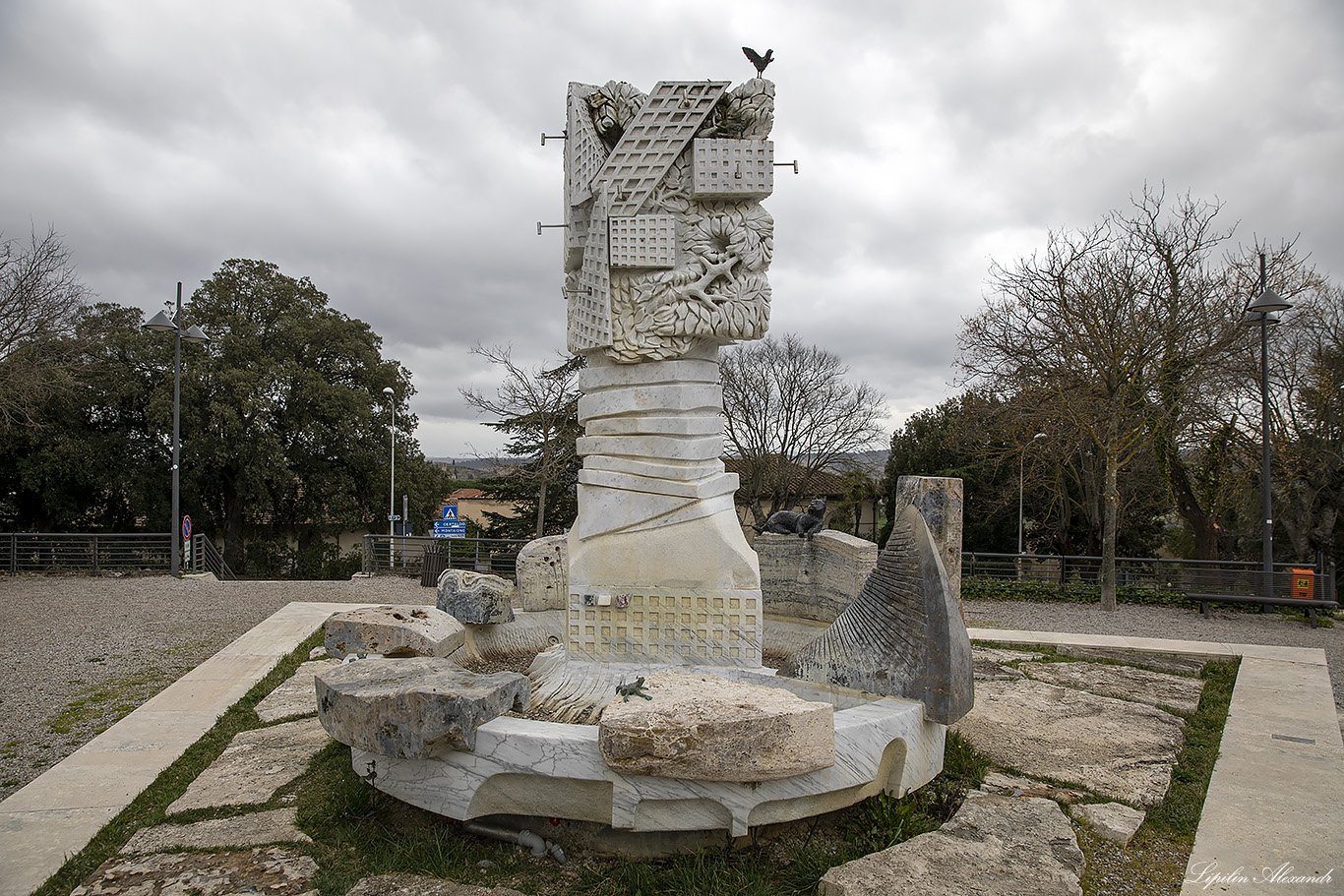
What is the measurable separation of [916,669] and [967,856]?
0.83 m

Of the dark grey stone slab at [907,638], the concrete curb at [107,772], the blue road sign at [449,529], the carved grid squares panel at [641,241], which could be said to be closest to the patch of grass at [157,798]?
the concrete curb at [107,772]

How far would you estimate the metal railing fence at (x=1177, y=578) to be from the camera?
38.7ft

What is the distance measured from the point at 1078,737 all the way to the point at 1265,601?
8419 mm

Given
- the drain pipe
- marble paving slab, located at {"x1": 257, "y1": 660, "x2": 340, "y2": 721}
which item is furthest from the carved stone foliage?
marble paving slab, located at {"x1": 257, "y1": 660, "x2": 340, "y2": 721}

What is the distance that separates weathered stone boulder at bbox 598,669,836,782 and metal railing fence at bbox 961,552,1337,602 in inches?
358

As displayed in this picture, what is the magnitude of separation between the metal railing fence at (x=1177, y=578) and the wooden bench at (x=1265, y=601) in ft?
0.93

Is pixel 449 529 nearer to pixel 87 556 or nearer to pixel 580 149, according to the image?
pixel 87 556

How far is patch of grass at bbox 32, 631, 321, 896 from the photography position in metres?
3.27

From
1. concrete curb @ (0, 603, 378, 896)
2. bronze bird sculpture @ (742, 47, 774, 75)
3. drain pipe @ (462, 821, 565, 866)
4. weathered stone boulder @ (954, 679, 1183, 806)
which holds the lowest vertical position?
concrete curb @ (0, 603, 378, 896)

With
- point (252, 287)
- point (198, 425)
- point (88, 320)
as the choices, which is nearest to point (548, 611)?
point (88, 320)

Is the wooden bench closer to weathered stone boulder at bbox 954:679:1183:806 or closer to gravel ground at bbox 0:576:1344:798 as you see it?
gravel ground at bbox 0:576:1344:798

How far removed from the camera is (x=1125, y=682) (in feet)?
21.8

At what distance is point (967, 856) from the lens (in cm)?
311

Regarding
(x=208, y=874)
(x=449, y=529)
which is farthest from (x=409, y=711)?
(x=449, y=529)
